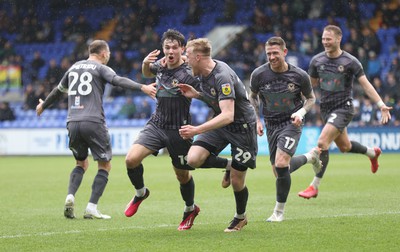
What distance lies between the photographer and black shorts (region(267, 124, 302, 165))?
9.75 m

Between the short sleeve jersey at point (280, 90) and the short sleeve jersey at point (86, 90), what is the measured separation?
1965 mm

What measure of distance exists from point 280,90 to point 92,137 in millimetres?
2465

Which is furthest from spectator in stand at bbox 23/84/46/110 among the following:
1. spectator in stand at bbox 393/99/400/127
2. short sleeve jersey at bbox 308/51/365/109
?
short sleeve jersey at bbox 308/51/365/109

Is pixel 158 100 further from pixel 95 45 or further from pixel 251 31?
pixel 251 31

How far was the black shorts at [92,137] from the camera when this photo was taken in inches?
415

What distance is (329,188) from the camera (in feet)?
46.9

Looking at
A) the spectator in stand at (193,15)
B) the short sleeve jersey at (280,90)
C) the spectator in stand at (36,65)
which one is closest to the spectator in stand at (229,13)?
the spectator in stand at (193,15)

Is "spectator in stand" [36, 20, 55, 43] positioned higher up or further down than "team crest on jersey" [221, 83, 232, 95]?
further down

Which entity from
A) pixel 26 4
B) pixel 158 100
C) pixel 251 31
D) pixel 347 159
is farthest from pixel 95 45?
pixel 26 4

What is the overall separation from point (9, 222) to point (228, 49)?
21.9 metres

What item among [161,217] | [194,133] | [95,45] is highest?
[95,45]

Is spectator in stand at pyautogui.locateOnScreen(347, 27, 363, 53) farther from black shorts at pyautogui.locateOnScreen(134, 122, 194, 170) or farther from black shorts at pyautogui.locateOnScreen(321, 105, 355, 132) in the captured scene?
black shorts at pyautogui.locateOnScreen(134, 122, 194, 170)

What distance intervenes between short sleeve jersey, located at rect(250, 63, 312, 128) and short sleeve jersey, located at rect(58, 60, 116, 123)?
1.97m

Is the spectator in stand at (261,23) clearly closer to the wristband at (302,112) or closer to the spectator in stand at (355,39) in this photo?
the spectator in stand at (355,39)
